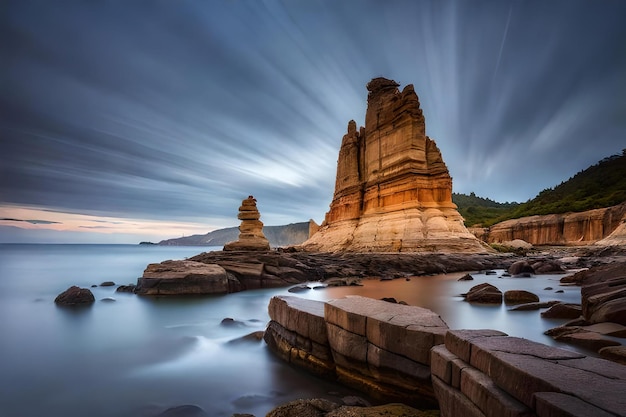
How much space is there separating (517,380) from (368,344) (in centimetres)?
223

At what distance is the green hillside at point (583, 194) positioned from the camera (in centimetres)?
5297

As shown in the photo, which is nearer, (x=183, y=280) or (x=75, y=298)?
(x=75, y=298)

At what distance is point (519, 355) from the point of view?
2.68 m

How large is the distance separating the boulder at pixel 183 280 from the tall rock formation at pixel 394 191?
20.9m

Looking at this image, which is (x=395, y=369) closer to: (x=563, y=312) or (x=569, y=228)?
(x=563, y=312)

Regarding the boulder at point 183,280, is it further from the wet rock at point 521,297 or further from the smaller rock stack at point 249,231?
the wet rock at point 521,297

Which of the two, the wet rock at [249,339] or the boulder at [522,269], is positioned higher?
the boulder at [522,269]

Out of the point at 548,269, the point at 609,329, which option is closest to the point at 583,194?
the point at 548,269

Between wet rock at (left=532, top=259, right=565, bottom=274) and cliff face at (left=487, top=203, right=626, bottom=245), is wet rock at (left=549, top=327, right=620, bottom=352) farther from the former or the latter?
cliff face at (left=487, top=203, right=626, bottom=245)

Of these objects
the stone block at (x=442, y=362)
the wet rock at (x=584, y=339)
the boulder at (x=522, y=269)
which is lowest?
the wet rock at (x=584, y=339)

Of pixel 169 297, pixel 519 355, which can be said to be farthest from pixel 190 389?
pixel 169 297

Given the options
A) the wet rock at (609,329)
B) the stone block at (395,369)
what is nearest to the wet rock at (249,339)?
the stone block at (395,369)

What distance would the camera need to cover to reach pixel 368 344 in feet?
14.2

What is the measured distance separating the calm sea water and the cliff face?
44.4 meters
